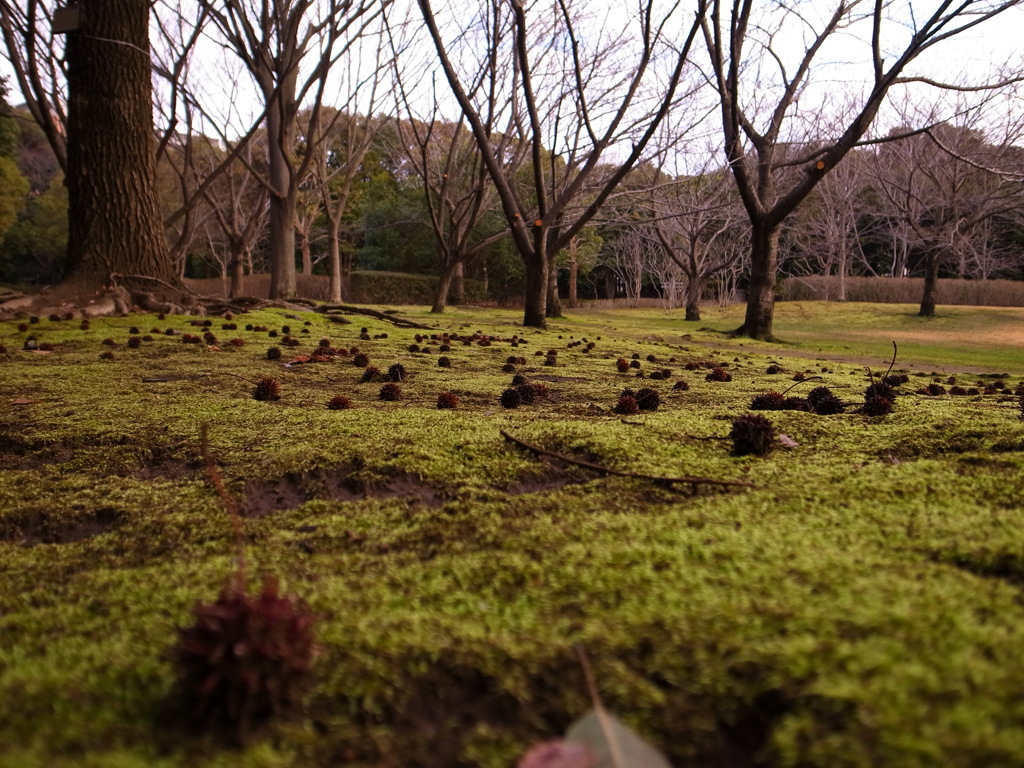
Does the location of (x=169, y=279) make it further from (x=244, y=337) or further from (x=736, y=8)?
(x=736, y=8)

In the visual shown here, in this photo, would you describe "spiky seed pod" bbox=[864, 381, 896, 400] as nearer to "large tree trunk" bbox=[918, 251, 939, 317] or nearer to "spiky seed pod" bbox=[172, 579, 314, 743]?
"spiky seed pod" bbox=[172, 579, 314, 743]

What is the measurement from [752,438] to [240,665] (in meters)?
1.62

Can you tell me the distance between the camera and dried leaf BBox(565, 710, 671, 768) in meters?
0.66

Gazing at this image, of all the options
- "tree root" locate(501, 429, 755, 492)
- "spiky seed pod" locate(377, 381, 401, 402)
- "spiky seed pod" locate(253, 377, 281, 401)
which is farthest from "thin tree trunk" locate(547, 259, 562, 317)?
"tree root" locate(501, 429, 755, 492)

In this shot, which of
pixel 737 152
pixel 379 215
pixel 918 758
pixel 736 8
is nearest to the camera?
pixel 918 758

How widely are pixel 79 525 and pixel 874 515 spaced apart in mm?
1824

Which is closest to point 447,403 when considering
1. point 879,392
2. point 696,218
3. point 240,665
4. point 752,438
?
point 752,438

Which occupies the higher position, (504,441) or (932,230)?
(932,230)

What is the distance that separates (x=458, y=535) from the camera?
53.3 inches

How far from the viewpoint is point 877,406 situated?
265cm

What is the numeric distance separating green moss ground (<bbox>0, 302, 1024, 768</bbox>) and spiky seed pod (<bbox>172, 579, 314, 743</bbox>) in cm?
3

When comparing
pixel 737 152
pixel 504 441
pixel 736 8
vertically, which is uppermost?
pixel 736 8

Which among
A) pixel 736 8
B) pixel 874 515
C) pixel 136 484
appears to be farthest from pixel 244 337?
pixel 736 8

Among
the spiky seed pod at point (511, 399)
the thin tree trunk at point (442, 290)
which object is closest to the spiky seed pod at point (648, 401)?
the spiky seed pod at point (511, 399)
